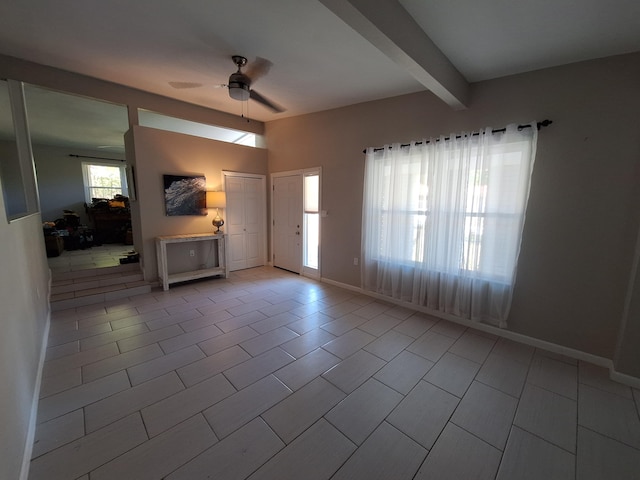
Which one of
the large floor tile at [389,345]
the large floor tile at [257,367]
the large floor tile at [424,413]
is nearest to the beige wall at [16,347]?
the large floor tile at [257,367]

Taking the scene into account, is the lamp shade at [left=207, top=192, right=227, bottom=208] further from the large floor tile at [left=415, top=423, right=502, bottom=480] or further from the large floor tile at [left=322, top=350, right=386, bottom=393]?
the large floor tile at [left=415, top=423, right=502, bottom=480]

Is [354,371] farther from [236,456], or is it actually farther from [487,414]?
[236,456]

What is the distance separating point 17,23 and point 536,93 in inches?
194

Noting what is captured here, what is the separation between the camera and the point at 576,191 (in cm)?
245

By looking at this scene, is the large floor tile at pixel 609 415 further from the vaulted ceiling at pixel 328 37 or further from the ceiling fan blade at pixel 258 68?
the ceiling fan blade at pixel 258 68

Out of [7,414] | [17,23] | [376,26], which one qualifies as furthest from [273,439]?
[17,23]

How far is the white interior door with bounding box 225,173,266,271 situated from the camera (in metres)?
5.16

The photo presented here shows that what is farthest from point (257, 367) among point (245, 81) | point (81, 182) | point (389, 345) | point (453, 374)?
point (81, 182)

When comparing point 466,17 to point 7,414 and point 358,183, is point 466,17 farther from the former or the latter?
point 7,414

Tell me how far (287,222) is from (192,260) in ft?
6.30

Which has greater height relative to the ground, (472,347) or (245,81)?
(245,81)

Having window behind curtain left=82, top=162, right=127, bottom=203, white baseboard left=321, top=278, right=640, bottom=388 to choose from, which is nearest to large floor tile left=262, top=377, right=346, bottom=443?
white baseboard left=321, top=278, right=640, bottom=388

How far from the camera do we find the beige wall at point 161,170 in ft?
13.3

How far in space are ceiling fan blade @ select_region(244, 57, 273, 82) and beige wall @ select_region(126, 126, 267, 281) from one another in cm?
200
